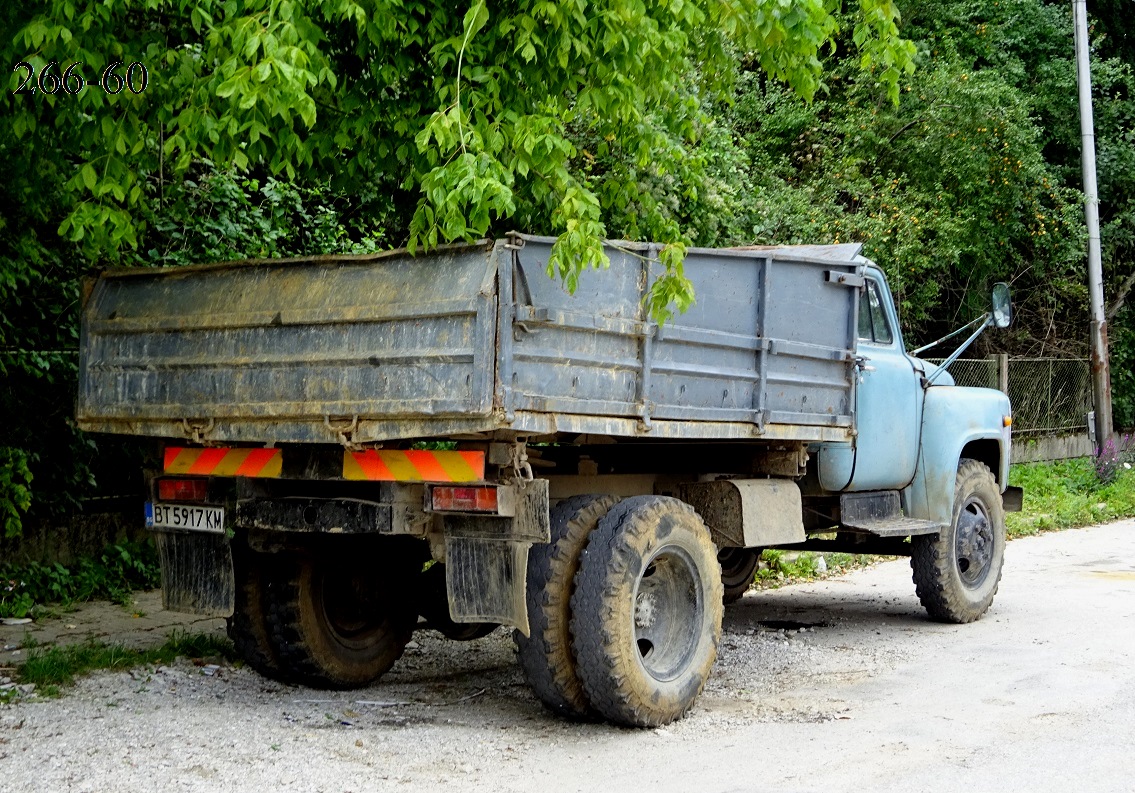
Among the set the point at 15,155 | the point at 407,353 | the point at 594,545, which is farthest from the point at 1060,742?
the point at 15,155

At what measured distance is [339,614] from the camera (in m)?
7.22

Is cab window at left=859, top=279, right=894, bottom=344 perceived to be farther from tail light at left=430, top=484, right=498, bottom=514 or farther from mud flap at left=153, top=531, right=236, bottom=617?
mud flap at left=153, top=531, right=236, bottom=617

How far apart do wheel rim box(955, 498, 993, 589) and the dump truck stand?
1597 mm

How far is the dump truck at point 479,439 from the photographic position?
559 cm

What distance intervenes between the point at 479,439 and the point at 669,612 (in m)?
1.52

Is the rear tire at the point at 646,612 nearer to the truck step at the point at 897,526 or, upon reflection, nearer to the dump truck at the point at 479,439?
the dump truck at the point at 479,439

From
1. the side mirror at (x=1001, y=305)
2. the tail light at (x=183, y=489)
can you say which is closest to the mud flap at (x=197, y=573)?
the tail light at (x=183, y=489)

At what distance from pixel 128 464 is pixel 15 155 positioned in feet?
13.0

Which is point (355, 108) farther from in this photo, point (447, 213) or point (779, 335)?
point (779, 335)

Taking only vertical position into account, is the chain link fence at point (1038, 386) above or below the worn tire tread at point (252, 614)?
above

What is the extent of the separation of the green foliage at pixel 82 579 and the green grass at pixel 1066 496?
365 inches

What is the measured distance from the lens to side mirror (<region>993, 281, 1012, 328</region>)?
29.1 feet

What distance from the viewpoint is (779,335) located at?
7.16 metres

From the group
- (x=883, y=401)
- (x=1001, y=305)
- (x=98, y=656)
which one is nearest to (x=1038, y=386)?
(x=1001, y=305)
